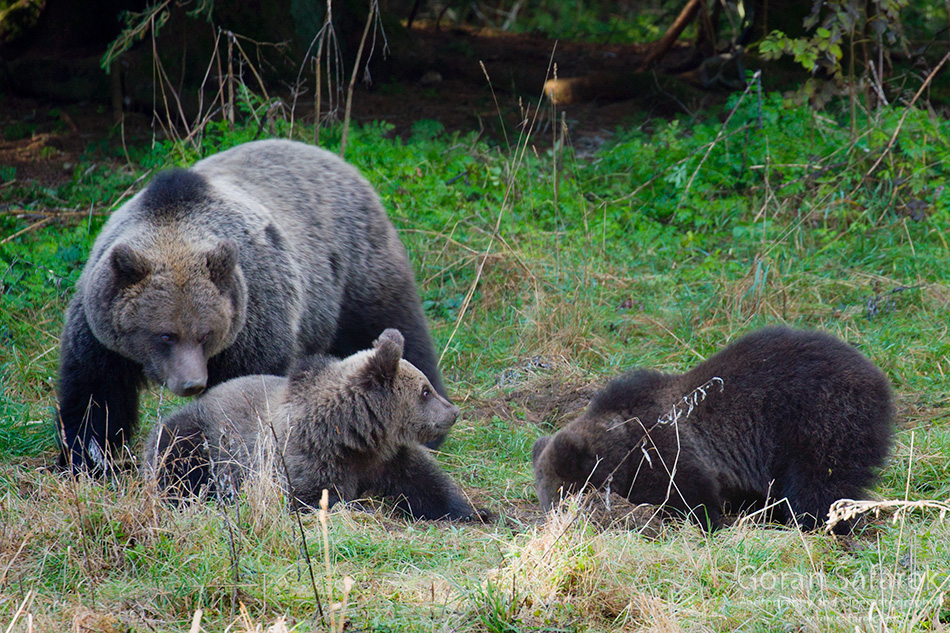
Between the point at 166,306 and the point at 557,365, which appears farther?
the point at 557,365

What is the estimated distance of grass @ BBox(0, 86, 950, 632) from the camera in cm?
350

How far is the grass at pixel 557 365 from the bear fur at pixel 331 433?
0.80 ft

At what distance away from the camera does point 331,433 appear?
4.84 meters

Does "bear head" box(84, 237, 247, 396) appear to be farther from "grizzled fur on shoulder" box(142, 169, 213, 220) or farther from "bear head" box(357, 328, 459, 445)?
"bear head" box(357, 328, 459, 445)

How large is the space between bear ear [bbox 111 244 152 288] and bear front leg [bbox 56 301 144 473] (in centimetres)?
51

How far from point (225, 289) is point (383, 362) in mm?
1068

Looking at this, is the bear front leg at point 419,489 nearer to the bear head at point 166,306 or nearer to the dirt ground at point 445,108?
the bear head at point 166,306

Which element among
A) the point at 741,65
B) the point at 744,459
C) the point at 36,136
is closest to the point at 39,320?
the point at 36,136

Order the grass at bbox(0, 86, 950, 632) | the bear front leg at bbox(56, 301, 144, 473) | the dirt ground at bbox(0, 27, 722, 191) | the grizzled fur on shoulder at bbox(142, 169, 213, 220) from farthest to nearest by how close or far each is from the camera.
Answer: the dirt ground at bbox(0, 27, 722, 191) < the grizzled fur on shoulder at bbox(142, 169, 213, 220) < the bear front leg at bbox(56, 301, 144, 473) < the grass at bbox(0, 86, 950, 632)

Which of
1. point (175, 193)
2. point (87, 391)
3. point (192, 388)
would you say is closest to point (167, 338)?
point (192, 388)

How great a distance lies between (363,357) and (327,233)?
5.93 ft

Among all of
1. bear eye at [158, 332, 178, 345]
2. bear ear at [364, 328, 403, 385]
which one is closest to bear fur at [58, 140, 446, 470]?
bear eye at [158, 332, 178, 345]

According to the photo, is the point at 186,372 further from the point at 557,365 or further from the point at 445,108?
the point at 445,108

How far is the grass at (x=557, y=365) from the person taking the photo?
11.5ft
